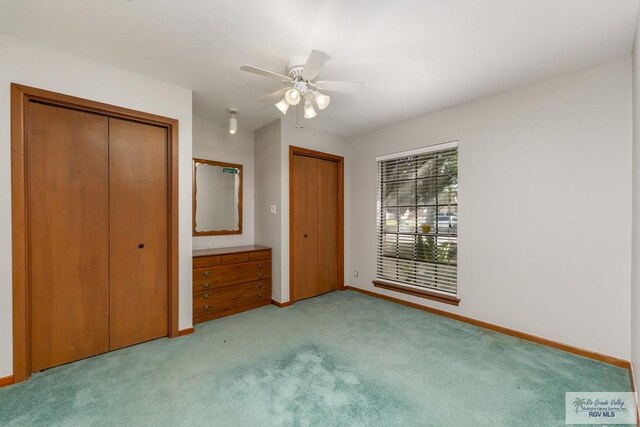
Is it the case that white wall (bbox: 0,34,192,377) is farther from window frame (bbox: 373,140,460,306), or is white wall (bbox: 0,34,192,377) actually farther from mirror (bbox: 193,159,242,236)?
window frame (bbox: 373,140,460,306)

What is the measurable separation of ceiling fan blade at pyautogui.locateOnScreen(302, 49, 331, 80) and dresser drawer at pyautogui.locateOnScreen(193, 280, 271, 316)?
2.59 m

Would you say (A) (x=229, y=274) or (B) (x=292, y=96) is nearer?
(B) (x=292, y=96)

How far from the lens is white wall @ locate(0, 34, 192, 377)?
1.98 metres

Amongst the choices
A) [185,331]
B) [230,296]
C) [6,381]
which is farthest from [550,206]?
[6,381]

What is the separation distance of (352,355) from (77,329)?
235 cm

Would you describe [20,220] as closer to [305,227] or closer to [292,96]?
[292,96]

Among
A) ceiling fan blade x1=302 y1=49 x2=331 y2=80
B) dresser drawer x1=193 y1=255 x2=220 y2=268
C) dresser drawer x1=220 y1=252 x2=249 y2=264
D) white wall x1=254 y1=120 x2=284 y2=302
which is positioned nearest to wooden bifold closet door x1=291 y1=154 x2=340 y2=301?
white wall x1=254 y1=120 x2=284 y2=302

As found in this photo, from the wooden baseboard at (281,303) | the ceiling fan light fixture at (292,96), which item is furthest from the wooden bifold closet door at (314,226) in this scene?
the ceiling fan light fixture at (292,96)

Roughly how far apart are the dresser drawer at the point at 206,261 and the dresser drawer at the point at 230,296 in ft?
1.04

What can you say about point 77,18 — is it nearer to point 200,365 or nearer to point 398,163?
point 200,365

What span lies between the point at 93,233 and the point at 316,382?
226 cm

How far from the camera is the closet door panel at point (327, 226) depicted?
4.26 meters

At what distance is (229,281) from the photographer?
3.38 m

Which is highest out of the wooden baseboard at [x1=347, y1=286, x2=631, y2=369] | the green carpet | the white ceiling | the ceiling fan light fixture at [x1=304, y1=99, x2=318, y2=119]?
the white ceiling
